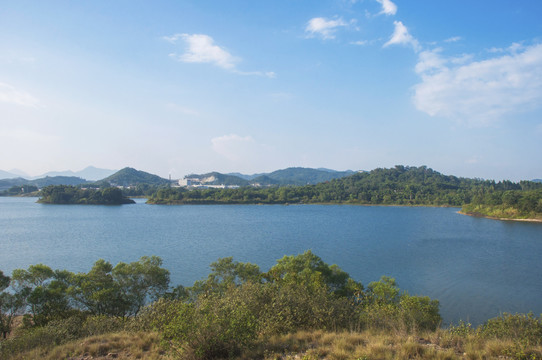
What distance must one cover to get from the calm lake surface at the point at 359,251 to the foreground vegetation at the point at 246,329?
27.7 ft

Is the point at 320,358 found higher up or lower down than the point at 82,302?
higher up

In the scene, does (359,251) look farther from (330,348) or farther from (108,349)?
(108,349)

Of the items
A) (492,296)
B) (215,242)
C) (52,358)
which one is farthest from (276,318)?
(215,242)

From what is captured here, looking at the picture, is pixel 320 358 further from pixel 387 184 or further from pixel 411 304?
pixel 387 184

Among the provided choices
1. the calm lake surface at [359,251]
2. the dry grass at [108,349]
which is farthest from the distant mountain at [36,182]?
the dry grass at [108,349]

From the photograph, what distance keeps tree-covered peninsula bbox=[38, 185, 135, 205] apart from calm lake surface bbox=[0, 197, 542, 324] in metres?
44.8

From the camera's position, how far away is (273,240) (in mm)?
38688

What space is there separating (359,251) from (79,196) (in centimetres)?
9474

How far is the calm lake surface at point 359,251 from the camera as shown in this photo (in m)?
21.6

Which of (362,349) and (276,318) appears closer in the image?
(362,349)

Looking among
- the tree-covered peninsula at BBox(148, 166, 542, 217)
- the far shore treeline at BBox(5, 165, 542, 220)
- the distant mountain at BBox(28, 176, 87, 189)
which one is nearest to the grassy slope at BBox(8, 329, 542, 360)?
the far shore treeline at BBox(5, 165, 542, 220)

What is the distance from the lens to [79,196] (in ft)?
323

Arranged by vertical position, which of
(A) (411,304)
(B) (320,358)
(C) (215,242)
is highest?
(B) (320,358)

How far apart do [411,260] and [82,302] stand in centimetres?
2595
